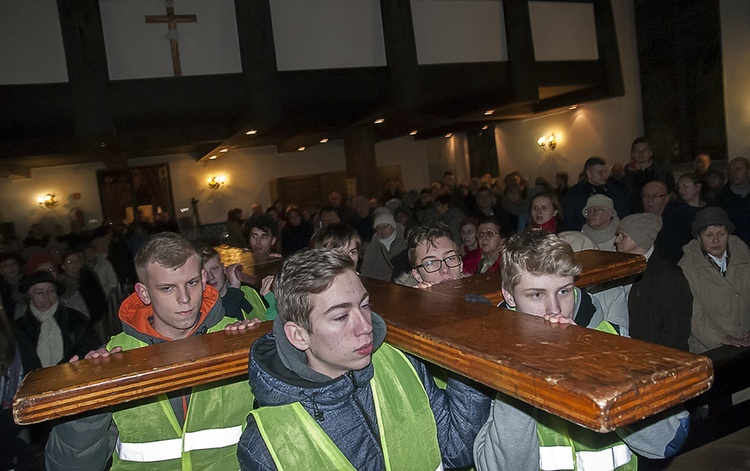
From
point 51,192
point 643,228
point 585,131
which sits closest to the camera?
point 643,228

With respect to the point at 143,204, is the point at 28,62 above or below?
above

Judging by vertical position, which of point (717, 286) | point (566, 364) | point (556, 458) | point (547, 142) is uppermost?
point (547, 142)

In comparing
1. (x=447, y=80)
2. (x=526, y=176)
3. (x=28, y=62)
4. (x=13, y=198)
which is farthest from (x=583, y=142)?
(x=13, y=198)

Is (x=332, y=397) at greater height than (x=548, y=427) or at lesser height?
greater

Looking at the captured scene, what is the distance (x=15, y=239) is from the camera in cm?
1448

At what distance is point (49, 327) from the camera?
465cm

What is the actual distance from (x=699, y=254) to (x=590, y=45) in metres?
8.88

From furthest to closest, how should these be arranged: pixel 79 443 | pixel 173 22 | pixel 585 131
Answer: pixel 585 131
pixel 173 22
pixel 79 443

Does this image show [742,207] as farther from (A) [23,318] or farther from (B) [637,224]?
(A) [23,318]

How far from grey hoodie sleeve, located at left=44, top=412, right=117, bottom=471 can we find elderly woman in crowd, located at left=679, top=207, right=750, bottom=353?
3.87 meters

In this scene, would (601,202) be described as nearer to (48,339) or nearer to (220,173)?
(48,339)

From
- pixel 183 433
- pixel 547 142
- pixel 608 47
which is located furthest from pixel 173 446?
pixel 547 142

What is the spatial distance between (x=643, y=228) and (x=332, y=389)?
3.09 meters

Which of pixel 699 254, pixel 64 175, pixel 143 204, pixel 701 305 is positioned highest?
pixel 64 175
